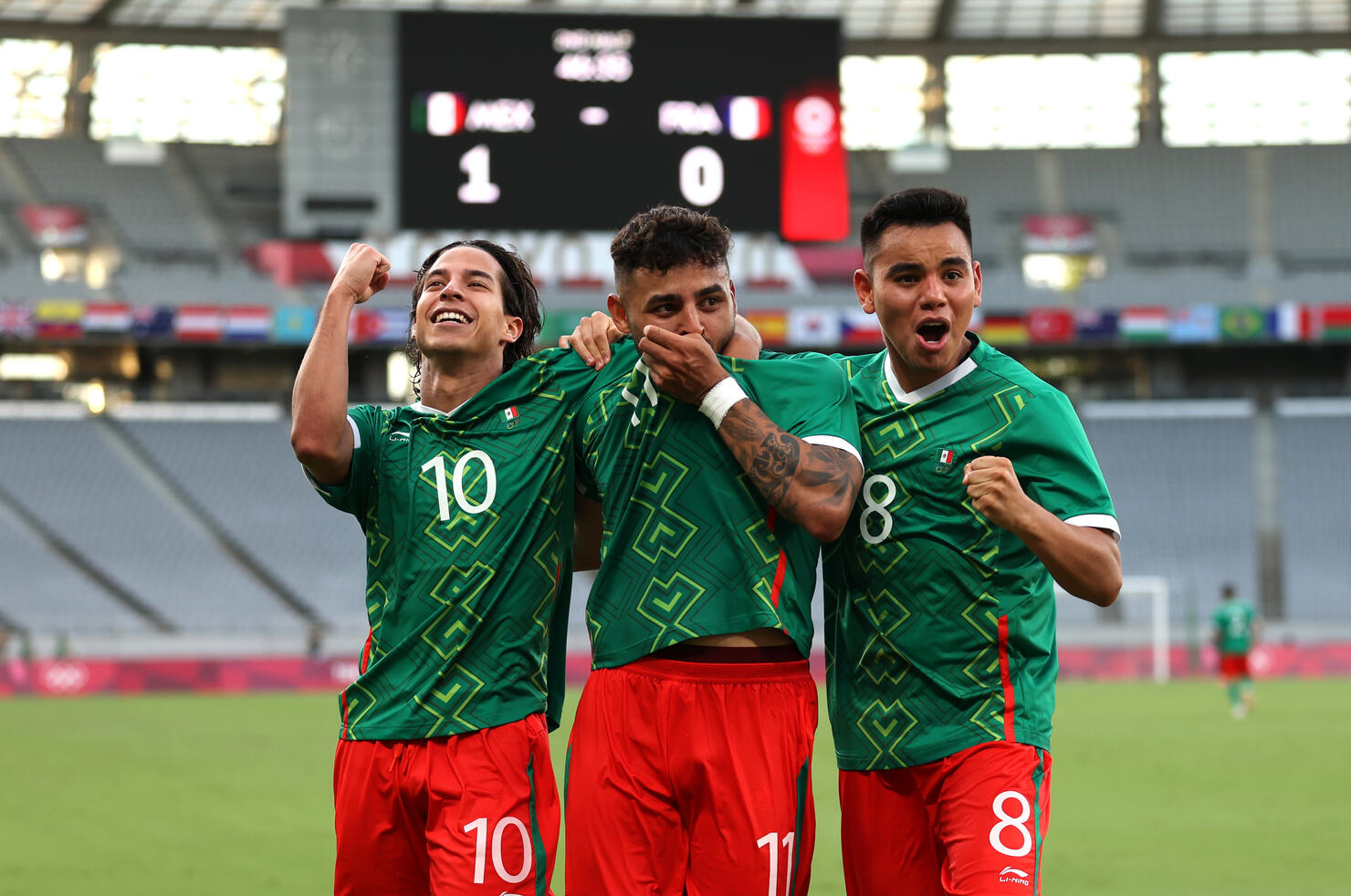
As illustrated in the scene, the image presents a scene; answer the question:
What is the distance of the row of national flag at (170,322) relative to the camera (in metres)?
32.5

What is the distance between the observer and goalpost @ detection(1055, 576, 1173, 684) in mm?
29239

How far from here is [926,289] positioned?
383 centimetres

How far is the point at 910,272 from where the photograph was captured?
12.6ft

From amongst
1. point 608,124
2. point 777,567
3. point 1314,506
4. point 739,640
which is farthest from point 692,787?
point 1314,506

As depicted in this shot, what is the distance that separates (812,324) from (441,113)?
66.0 feet

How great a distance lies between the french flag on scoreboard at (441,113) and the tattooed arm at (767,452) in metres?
10.9

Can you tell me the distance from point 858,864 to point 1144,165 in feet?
122

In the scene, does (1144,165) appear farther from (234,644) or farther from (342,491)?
(342,491)

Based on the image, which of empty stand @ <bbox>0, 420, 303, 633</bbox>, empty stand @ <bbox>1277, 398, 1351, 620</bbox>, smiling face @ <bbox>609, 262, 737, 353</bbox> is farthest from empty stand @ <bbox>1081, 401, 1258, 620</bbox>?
smiling face @ <bbox>609, 262, 737, 353</bbox>

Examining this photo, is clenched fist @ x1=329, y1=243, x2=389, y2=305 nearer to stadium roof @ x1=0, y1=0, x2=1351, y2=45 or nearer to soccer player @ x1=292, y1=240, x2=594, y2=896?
soccer player @ x1=292, y1=240, x2=594, y2=896

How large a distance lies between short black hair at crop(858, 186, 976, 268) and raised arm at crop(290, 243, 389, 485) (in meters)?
1.36

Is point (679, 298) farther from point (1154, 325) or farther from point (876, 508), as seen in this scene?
point (1154, 325)

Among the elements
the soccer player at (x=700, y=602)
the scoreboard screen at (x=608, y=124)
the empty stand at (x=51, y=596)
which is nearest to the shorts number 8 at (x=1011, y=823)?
the soccer player at (x=700, y=602)

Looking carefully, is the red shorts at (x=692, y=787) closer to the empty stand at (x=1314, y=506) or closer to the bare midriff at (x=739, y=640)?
the bare midriff at (x=739, y=640)
